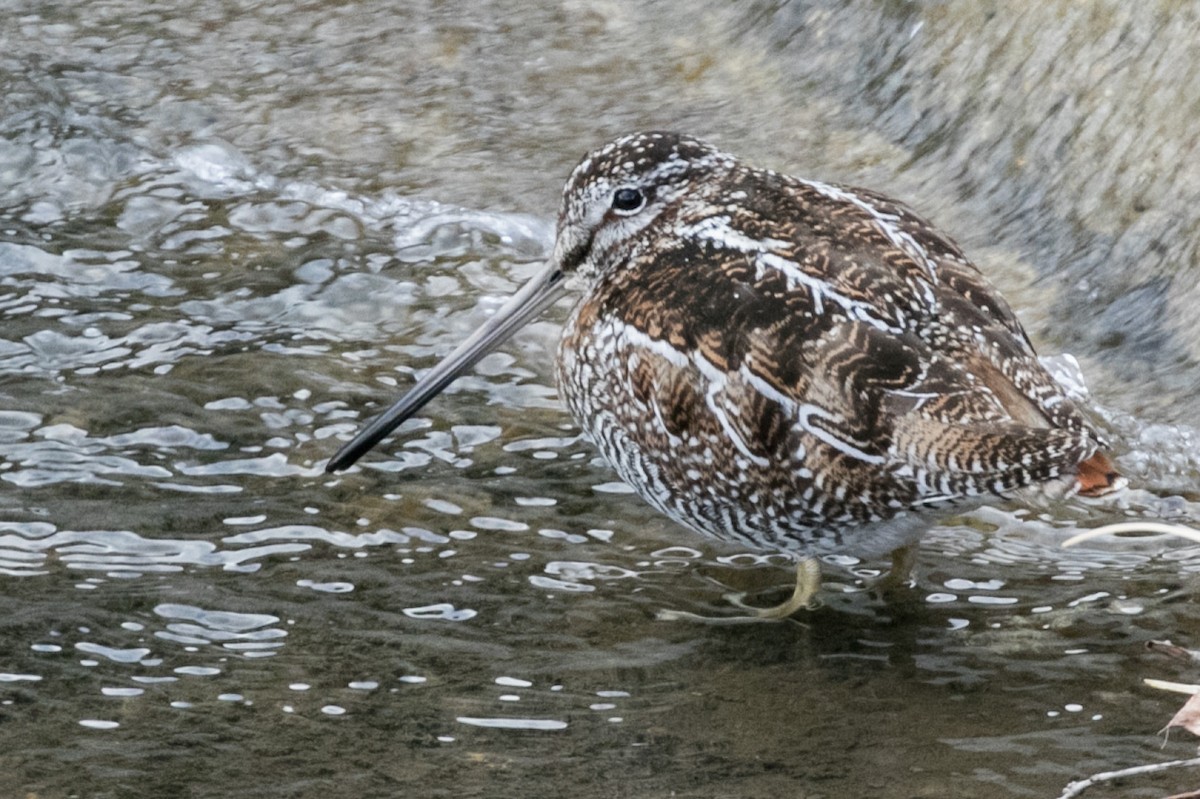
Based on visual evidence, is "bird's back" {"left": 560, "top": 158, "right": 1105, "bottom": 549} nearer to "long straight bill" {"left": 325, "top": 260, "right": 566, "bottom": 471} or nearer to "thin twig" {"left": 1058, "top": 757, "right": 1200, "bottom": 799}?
"long straight bill" {"left": 325, "top": 260, "right": 566, "bottom": 471}

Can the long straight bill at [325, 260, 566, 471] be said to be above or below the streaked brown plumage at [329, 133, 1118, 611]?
below

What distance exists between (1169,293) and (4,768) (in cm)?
354

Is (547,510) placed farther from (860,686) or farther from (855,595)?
(860,686)

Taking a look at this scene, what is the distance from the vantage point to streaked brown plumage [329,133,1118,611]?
12.2 ft

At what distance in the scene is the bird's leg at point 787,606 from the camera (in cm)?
422

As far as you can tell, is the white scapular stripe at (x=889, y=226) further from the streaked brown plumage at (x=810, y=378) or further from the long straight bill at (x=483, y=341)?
the long straight bill at (x=483, y=341)

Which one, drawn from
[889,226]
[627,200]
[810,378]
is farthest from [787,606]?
[627,200]

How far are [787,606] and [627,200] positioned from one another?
118 cm

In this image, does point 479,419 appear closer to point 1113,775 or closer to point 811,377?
point 811,377

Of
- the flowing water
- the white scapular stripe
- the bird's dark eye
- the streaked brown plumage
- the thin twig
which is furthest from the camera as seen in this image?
the bird's dark eye

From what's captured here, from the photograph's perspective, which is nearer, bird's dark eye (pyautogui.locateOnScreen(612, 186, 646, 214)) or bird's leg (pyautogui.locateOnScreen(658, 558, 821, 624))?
bird's leg (pyautogui.locateOnScreen(658, 558, 821, 624))

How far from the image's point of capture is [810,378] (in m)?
3.83

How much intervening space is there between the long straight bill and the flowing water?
16 cm

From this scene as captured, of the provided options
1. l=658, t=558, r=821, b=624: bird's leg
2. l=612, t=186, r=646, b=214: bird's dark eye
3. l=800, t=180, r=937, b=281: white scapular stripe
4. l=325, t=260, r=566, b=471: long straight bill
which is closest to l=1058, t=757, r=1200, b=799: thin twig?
l=658, t=558, r=821, b=624: bird's leg
